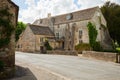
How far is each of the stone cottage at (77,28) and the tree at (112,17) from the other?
251 centimetres

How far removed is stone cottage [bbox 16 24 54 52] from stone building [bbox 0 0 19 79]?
1625 inches

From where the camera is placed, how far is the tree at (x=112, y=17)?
53.4m

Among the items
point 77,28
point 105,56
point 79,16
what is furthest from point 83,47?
point 105,56

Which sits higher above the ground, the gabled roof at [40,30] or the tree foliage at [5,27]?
the gabled roof at [40,30]

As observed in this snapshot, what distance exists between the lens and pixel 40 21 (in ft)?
226

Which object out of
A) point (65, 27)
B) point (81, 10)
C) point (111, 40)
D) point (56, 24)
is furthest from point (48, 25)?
point (111, 40)

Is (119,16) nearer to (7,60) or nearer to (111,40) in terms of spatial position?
(111,40)

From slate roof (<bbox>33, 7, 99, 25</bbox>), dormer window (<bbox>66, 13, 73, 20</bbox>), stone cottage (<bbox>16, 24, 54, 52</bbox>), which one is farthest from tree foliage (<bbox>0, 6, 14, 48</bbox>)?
dormer window (<bbox>66, 13, 73, 20</bbox>)

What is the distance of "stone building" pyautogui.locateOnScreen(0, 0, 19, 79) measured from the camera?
1291 cm

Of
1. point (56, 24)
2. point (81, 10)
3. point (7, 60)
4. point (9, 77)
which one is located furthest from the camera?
point (56, 24)

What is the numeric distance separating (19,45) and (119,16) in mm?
29694

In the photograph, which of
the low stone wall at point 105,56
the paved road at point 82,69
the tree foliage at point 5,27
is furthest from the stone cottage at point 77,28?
the tree foliage at point 5,27

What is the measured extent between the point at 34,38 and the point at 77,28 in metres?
11.7

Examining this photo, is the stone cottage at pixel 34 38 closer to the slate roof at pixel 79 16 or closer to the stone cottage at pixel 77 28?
the stone cottage at pixel 77 28
